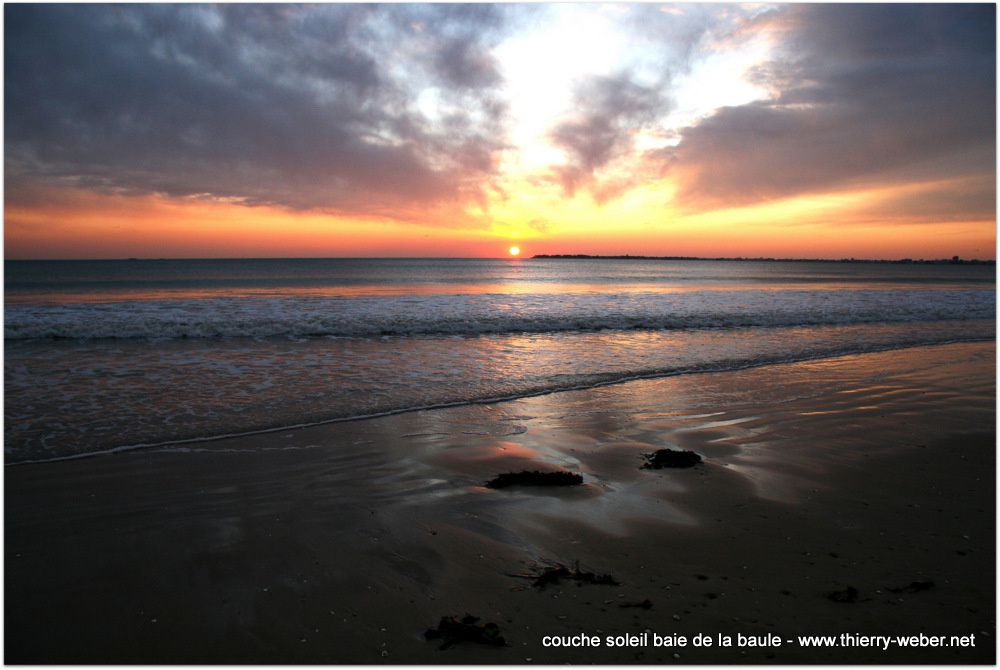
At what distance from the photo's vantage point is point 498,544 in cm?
350

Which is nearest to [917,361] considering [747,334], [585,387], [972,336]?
[747,334]

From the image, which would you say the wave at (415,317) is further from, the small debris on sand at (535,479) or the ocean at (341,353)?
the small debris on sand at (535,479)

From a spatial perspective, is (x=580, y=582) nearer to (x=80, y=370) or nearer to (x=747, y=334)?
(x=80, y=370)

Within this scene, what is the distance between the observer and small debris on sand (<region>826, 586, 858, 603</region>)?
2.84 meters

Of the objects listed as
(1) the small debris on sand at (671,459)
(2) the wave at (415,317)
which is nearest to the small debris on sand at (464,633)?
(1) the small debris on sand at (671,459)

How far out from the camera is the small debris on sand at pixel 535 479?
4480mm

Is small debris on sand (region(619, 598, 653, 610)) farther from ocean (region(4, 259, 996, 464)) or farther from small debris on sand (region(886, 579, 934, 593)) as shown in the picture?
ocean (region(4, 259, 996, 464))

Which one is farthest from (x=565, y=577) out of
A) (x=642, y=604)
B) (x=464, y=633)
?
(x=464, y=633)

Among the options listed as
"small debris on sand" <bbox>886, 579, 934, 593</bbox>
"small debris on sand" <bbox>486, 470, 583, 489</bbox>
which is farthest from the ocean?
Answer: "small debris on sand" <bbox>886, 579, 934, 593</bbox>

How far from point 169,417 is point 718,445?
647cm

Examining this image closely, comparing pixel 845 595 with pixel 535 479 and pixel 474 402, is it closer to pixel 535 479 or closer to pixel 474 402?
pixel 535 479

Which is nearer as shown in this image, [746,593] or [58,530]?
[746,593]

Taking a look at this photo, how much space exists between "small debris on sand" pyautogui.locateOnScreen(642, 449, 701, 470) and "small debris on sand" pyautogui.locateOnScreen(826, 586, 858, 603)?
1.99m

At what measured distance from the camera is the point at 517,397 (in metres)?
7.77
